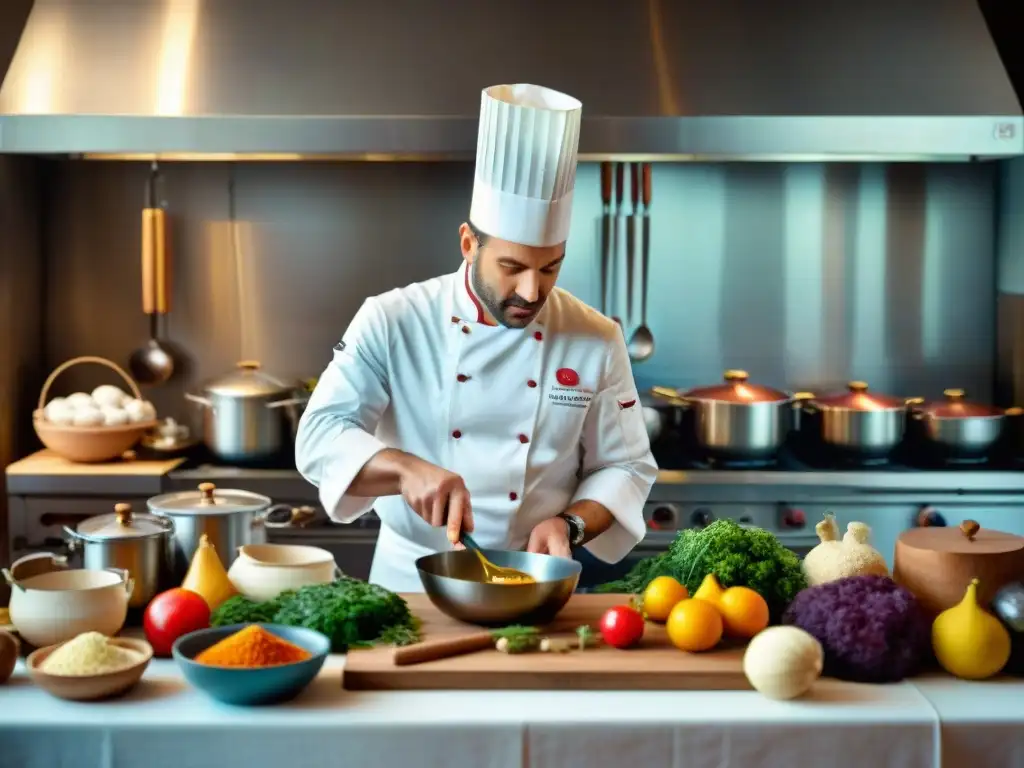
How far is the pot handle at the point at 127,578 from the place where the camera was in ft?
6.55

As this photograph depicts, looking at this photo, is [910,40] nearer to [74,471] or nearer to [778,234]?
[778,234]

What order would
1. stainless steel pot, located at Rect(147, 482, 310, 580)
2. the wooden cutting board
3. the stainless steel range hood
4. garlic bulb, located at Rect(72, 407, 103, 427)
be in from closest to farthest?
the wooden cutting board
stainless steel pot, located at Rect(147, 482, 310, 580)
the stainless steel range hood
garlic bulb, located at Rect(72, 407, 103, 427)

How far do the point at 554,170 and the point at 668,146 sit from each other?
133cm

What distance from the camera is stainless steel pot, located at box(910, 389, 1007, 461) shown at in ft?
12.5

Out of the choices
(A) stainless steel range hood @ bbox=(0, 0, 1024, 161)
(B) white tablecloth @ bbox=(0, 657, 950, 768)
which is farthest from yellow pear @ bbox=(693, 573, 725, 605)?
(A) stainless steel range hood @ bbox=(0, 0, 1024, 161)

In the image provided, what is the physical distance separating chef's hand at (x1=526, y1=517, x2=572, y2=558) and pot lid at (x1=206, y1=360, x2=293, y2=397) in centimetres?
173

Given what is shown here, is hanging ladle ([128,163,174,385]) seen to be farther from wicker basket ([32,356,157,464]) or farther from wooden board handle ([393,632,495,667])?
wooden board handle ([393,632,495,667])

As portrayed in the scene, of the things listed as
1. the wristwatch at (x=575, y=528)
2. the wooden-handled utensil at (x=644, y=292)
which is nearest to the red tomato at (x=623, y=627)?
the wristwatch at (x=575, y=528)

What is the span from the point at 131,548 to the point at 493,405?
84 centimetres

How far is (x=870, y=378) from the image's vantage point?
4375 mm

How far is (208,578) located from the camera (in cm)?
206

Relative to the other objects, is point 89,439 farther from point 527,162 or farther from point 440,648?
point 440,648

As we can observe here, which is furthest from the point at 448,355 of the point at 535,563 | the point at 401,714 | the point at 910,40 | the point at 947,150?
the point at 910,40

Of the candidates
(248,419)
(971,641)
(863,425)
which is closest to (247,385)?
(248,419)
